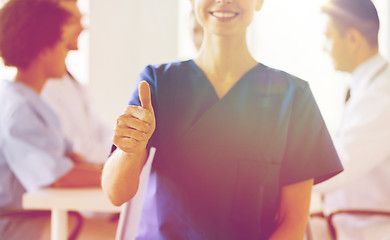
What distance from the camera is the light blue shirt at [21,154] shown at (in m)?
1.26

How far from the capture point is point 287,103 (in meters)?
0.75

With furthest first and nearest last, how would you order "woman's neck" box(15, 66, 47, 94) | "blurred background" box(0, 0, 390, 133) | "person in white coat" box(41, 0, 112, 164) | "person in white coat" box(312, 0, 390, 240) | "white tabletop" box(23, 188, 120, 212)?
"blurred background" box(0, 0, 390, 133)
"person in white coat" box(41, 0, 112, 164)
"woman's neck" box(15, 66, 47, 94)
"person in white coat" box(312, 0, 390, 240)
"white tabletop" box(23, 188, 120, 212)

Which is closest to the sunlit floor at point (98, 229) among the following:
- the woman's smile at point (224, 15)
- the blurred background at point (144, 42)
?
the woman's smile at point (224, 15)

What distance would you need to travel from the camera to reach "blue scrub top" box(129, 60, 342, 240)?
722mm

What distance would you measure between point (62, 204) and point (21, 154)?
0.22m

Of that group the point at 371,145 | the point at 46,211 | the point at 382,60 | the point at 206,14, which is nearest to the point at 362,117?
the point at 371,145

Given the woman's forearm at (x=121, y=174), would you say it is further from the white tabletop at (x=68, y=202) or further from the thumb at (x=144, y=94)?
the white tabletop at (x=68, y=202)

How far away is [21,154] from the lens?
4.16 feet

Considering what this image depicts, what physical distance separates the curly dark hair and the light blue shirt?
0.17 meters

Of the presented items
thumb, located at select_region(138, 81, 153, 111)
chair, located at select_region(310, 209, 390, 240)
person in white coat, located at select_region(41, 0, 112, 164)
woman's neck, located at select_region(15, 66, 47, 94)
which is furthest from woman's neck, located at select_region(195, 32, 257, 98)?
person in white coat, located at select_region(41, 0, 112, 164)

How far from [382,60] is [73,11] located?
114cm

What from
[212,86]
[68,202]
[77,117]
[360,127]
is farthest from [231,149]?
[77,117]

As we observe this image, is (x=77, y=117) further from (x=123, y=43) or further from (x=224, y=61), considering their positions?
(x=224, y=61)

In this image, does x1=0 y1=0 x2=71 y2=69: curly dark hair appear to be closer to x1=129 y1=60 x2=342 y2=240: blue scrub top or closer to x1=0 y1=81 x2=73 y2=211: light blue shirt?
x1=0 y1=81 x2=73 y2=211: light blue shirt
